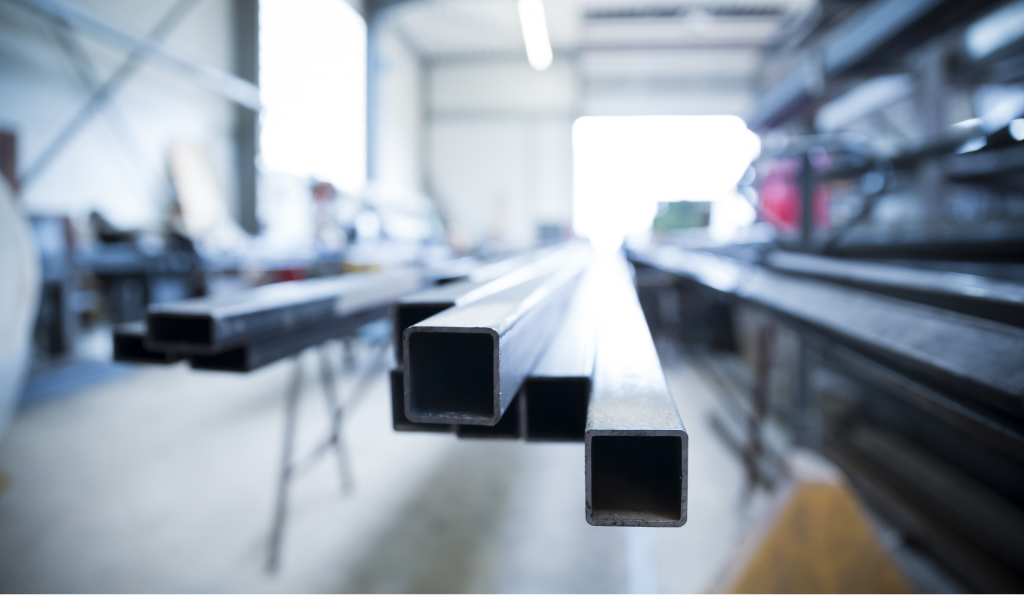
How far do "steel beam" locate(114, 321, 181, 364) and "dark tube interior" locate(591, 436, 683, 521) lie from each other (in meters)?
0.74

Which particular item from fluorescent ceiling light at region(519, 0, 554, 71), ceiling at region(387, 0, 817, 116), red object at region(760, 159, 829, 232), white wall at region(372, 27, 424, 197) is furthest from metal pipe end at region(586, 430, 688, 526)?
white wall at region(372, 27, 424, 197)

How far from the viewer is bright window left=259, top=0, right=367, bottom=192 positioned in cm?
500

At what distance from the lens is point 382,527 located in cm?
152

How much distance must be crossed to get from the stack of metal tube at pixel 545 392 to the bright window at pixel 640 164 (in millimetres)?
7720

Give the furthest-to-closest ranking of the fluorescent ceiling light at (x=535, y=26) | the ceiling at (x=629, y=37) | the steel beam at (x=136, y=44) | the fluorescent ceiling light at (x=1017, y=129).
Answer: the ceiling at (x=629, y=37)
the fluorescent ceiling light at (x=535, y=26)
the steel beam at (x=136, y=44)
the fluorescent ceiling light at (x=1017, y=129)

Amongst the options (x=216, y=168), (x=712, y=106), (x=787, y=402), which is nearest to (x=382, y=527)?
(x=787, y=402)

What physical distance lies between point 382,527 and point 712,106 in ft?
30.0

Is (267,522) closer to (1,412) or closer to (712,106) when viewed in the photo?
(1,412)

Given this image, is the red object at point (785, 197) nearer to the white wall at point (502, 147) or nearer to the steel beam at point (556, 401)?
the white wall at point (502, 147)

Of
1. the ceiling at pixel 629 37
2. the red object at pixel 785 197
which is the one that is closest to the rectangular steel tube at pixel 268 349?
the red object at pixel 785 197

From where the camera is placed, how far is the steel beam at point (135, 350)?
0.78m

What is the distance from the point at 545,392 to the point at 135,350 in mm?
728

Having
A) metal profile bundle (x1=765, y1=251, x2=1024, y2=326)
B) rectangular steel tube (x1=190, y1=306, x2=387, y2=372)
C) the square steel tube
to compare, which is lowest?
the square steel tube

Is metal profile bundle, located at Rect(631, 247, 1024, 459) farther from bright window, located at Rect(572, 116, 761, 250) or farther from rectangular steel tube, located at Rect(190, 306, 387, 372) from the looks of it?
bright window, located at Rect(572, 116, 761, 250)
